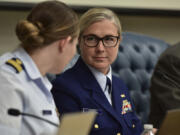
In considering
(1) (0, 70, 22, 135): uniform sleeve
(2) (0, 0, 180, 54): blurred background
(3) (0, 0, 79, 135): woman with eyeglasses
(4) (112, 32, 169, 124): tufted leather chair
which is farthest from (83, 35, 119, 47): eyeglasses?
(4) (112, 32, 169, 124): tufted leather chair

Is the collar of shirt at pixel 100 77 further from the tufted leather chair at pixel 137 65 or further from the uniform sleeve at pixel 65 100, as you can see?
the tufted leather chair at pixel 137 65

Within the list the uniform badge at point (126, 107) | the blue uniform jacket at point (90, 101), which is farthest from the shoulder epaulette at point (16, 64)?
the uniform badge at point (126, 107)

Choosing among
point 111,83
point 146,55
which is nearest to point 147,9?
point 146,55

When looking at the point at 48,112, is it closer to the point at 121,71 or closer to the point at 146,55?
the point at 121,71

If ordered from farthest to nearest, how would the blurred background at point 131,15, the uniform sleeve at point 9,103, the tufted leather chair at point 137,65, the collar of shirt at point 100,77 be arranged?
1. the tufted leather chair at point 137,65
2. the blurred background at point 131,15
3. the collar of shirt at point 100,77
4. the uniform sleeve at point 9,103

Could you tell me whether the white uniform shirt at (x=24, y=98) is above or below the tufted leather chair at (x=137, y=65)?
above

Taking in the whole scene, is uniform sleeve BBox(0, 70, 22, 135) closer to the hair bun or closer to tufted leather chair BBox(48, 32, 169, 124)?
the hair bun

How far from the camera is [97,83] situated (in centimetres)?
175

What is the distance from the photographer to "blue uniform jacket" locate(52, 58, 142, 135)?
167 cm

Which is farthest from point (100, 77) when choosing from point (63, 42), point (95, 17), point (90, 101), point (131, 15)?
point (131, 15)

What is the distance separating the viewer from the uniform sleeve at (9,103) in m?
1.08

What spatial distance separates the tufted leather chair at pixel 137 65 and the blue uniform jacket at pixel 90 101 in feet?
3.20

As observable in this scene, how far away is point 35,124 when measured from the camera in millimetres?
1183

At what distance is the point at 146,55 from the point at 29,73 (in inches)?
71.3
